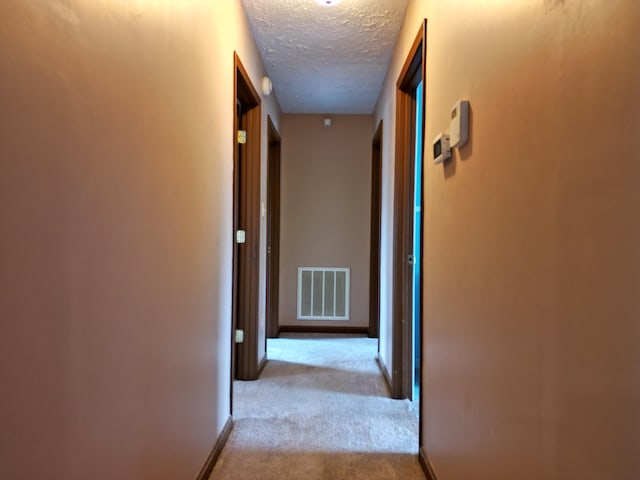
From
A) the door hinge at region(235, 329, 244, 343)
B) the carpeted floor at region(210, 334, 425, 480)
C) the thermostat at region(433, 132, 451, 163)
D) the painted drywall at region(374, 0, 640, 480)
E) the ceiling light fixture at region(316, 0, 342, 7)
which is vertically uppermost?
the ceiling light fixture at region(316, 0, 342, 7)

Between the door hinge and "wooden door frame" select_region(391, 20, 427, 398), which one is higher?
"wooden door frame" select_region(391, 20, 427, 398)

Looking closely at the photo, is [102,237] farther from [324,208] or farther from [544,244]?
[324,208]

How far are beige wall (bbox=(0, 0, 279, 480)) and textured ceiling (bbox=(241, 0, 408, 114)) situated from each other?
3.11 ft

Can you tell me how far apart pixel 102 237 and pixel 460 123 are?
3.56 ft

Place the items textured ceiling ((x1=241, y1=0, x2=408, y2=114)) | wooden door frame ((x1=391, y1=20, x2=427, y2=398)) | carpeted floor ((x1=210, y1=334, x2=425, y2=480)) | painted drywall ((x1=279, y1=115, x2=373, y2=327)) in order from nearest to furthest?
carpeted floor ((x1=210, y1=334, x2=425, y2=480)) → textured ceiling ((x1=241, y1=0, x2=408, y2=114)) → wooden door frame ((x1=391, y1=20, x2=427, y2=398)) → painted drywall ((x1=279, y1=115, x2=373, y2=327))

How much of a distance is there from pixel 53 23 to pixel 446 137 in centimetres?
124

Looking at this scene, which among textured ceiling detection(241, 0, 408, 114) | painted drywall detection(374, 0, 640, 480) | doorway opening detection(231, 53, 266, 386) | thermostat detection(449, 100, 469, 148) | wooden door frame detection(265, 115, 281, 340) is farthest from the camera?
wooden door frame detection(265, 115, 281, 340)

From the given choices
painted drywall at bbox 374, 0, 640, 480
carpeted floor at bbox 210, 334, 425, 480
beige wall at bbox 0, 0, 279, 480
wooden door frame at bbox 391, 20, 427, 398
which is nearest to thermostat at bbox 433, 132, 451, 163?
painted drywall at bbox 374, 0, 640, 480

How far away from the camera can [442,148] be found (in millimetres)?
1657

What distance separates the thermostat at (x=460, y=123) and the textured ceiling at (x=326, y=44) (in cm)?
133

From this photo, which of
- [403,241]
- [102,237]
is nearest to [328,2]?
[403,241]

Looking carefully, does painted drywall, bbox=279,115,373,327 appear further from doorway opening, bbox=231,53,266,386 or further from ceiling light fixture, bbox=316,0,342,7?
ceiling light fixture, bbox=316,0,342,7

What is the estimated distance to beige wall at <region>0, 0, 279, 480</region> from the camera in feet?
2.42

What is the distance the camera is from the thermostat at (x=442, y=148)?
5.34 feet
